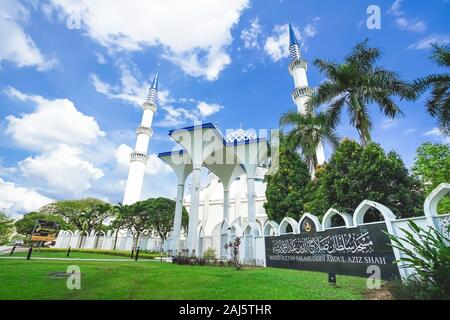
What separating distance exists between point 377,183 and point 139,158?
37897 mm

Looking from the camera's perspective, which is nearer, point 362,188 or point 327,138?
point 362,188

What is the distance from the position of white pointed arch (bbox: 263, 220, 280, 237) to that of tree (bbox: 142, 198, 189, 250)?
19.3 meters

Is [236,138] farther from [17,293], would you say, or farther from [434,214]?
[17,293]

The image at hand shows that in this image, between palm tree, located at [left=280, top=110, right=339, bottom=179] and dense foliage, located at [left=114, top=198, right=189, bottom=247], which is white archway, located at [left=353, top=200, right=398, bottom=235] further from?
dense foliage, located at [left=114, top=198, right=189, bottom=247]

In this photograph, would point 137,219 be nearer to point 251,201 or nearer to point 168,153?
point 168,153

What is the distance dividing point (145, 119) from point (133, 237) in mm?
20452

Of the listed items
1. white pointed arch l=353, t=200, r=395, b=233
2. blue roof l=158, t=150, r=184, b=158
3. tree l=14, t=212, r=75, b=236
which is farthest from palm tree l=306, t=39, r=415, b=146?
tree l=14, t=212, r=75, b=236

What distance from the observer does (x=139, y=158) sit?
41.2 metres

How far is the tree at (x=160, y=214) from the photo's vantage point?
29766 millimetres

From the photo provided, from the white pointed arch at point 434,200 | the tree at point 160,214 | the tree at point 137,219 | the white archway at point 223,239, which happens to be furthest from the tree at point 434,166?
the tree at point 137,219

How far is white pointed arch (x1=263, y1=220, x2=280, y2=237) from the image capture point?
41.5ft

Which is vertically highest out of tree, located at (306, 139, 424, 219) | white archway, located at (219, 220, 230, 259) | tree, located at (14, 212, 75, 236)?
tree, located at (14, 212, 75, 236)

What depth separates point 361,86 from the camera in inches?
533
